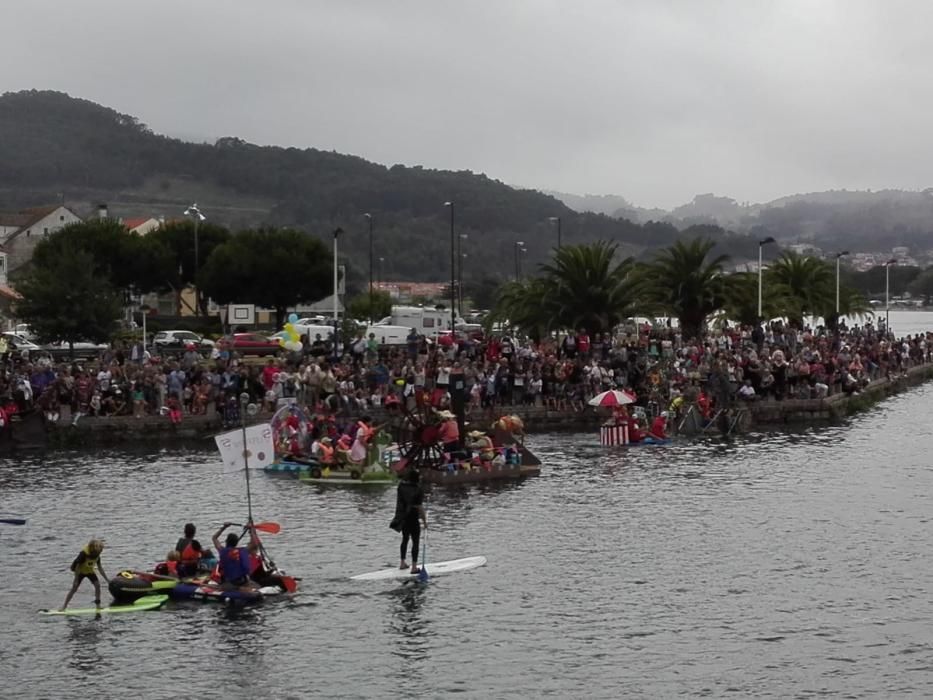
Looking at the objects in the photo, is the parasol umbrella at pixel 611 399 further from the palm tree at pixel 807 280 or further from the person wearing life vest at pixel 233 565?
the palm tree at pixel 807 280

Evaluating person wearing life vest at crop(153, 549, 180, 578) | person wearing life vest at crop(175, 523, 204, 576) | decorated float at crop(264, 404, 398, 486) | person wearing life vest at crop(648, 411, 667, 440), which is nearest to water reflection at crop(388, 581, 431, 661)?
person wearing life vest at crop(175, 523, 204, 576)

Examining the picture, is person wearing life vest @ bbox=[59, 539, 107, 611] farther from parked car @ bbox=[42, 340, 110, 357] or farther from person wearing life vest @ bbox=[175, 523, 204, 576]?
parked car @ bbox=[42, 340, 110, 357]

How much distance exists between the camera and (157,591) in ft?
85.2

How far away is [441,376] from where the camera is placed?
50562 mm

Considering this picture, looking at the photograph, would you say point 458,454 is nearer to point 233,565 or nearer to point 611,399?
point 611,399

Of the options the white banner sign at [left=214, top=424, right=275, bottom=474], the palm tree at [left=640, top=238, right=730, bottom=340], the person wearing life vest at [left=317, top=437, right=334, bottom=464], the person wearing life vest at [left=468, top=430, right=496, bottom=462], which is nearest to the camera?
the white banner sign at [left=214, top=424, right=275, bottom=474]

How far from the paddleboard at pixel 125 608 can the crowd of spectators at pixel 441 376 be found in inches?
782

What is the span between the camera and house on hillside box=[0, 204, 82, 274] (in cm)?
16412

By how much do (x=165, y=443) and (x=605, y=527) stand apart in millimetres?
20526

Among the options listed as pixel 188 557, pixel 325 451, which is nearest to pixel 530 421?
pixel 325 451

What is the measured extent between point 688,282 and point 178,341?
91.1ft

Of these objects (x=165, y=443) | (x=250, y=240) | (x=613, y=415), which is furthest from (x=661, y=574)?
(x=250, y=240)

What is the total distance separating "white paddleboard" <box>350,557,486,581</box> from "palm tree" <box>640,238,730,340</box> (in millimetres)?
43710

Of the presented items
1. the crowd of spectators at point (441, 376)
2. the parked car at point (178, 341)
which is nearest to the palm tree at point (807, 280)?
the crowd of spectators at point (441, 376)
